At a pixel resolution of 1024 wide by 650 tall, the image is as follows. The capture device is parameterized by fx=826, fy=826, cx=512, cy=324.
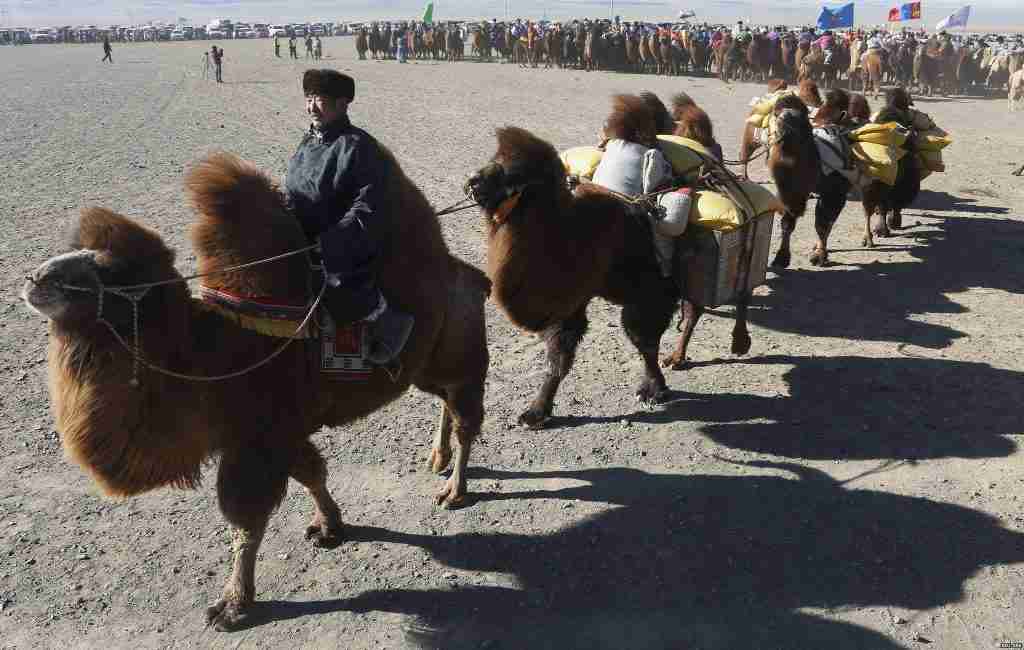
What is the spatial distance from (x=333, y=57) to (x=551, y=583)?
44964 millimetres

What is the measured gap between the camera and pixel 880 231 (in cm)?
1085

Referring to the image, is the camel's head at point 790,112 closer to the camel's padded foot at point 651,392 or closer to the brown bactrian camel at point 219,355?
the camel's padded foot at point 651,392

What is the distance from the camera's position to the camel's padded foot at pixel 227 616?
154 inches

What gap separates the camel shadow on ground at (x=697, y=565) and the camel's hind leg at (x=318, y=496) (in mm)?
159

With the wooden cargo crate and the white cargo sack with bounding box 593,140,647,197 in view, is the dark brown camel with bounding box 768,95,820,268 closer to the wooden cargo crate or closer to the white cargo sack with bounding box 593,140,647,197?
the wooden cargo crate

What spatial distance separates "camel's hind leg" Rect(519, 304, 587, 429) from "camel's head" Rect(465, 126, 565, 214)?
4.17ft

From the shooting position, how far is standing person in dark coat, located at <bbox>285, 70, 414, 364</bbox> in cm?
367

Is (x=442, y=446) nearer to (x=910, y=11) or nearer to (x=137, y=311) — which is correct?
(x=137, y=311)

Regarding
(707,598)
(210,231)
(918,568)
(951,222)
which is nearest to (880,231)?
(951,222)

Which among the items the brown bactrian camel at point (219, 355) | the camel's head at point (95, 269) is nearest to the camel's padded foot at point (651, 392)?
the brown bactrian camel at point (219, 355)

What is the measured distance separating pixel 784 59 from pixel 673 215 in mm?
26975

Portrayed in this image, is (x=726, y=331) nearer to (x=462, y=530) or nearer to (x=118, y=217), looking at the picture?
(x=462, y=530)

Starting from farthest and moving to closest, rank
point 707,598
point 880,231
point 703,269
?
1. point 880,231
2. point 703,269
3. point 707,598

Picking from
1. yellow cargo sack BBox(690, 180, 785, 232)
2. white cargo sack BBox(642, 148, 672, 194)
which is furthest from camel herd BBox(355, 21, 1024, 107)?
white cargo sack BBox(642, 148, 672, 194)
